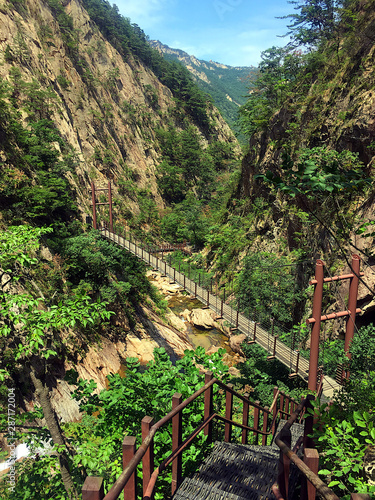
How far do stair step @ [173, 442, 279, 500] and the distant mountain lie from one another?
70708mm

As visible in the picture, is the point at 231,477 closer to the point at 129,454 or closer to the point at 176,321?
the point at 129,454

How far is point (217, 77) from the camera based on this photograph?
388 ft

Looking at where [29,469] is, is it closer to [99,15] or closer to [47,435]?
[47,435]

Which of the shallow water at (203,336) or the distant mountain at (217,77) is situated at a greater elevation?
the distant mountain at (217,77)

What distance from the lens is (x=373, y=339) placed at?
638 cm

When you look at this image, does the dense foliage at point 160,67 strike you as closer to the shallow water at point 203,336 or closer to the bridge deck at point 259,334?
the shallow water at point 203,336

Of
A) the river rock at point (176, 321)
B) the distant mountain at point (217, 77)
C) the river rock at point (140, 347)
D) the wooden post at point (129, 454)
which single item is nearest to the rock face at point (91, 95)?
the river rock at point (176, 321)

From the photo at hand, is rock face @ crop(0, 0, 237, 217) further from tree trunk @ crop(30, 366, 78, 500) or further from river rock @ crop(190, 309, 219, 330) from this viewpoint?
tree trunk @ crop(30, 366, 78, 500)

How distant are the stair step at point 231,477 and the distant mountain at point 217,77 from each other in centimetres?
7071

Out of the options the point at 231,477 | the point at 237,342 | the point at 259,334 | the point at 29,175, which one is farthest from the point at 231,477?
the point at 29,175

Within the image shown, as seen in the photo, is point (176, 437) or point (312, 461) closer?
point (312, 461)

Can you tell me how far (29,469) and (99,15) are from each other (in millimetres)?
38673

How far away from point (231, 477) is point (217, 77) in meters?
135

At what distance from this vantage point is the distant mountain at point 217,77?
7731cm
